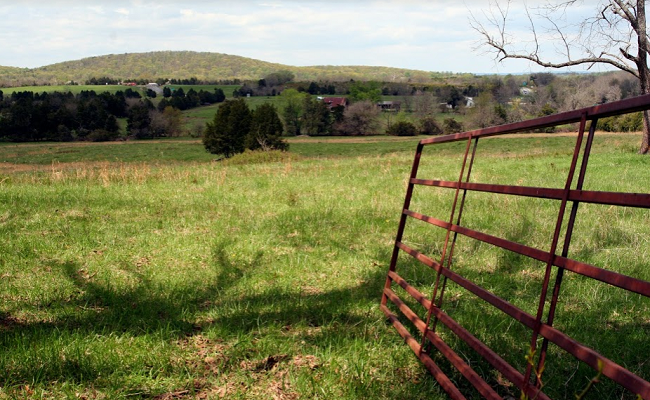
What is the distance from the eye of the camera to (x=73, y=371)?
3.15 metres

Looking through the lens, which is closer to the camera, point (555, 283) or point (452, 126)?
point (555, 283)

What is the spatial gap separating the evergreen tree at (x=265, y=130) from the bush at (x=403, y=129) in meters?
26.9

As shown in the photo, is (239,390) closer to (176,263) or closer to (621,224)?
(176,263)

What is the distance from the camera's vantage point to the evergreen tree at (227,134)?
56438mm

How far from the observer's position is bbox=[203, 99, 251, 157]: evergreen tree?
56438 mm

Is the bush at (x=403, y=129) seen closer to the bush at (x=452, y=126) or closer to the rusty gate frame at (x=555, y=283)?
the bush at (x=452, y=126)

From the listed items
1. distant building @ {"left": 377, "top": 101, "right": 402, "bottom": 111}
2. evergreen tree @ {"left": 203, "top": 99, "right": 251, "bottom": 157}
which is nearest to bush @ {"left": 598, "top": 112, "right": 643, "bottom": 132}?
evergreen tree @ {"left": 203, "top": 99, "right": 251, "bottom": 157}

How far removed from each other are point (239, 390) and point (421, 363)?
4.54 feet

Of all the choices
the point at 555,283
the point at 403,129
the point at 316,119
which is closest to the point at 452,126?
the point at 403,129

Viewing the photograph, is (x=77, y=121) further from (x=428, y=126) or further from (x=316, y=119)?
(x=428, y=126)

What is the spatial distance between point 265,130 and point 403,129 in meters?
30.3

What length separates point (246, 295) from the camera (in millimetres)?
4840

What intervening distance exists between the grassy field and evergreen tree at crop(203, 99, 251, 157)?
47211mm

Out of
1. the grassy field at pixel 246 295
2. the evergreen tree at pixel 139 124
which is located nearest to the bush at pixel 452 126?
the evergreen tree at pixel 139 124
